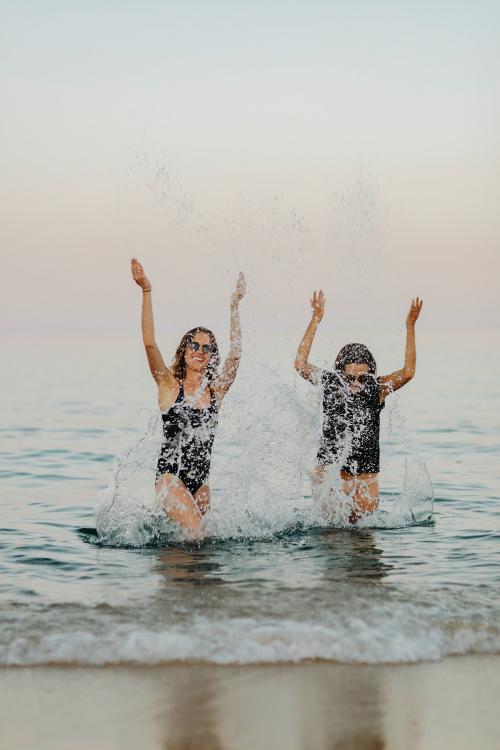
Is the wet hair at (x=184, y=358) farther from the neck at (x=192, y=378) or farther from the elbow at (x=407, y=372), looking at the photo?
the elbow at (x=407, y=372)

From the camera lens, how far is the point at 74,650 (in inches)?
245

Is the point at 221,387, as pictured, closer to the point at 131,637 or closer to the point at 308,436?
the point at 308,436

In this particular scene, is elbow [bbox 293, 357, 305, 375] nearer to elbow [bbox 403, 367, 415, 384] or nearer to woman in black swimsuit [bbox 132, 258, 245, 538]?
woman in black swimsuit [bbox 132, 258, 245, 538]

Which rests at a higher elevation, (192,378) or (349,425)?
(192,378)

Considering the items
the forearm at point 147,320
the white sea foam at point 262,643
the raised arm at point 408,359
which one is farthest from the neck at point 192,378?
the white sea foam at point 262,643

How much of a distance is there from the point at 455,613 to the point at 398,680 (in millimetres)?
1253

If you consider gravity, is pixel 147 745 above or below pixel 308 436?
below

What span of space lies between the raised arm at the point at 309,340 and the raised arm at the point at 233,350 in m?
0.82

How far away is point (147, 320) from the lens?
347 inches

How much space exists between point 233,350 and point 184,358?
18.2 inches

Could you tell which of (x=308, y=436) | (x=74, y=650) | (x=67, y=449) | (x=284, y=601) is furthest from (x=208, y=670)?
(x=67, y=449)

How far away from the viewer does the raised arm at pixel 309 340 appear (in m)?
9.93

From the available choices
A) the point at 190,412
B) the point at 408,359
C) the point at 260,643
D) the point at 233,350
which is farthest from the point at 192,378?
the point at 260,643

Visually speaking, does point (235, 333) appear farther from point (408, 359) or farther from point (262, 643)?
point (262, 643)
